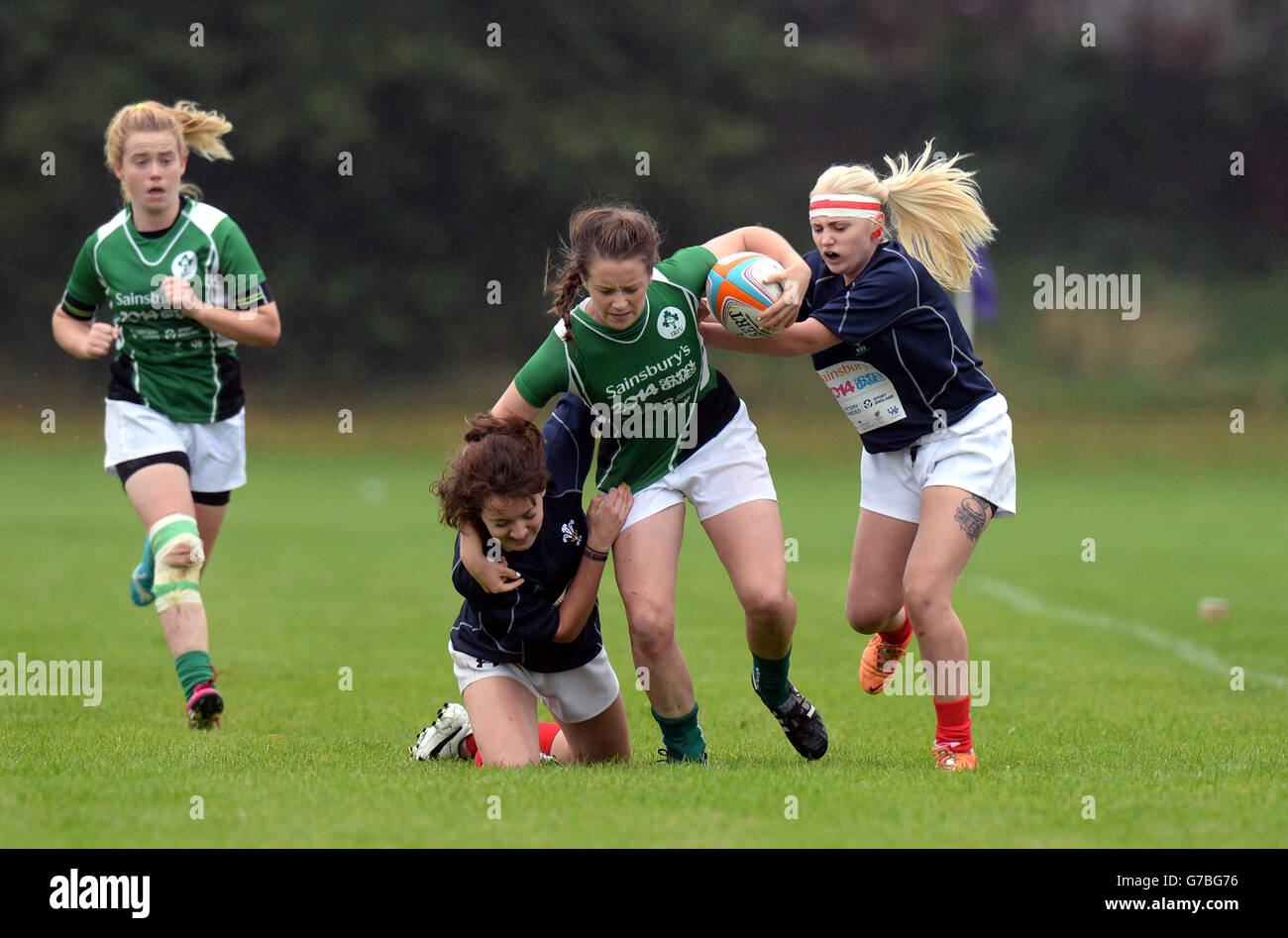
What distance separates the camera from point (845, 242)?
5.18m

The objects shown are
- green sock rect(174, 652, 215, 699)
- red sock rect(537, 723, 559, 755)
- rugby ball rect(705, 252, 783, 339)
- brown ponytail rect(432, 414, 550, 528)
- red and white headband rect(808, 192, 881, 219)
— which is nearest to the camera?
brown ponytail rect(432, 414, 550, 528)

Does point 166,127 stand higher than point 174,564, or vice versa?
point 166,127

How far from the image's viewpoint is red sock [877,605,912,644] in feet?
19.6

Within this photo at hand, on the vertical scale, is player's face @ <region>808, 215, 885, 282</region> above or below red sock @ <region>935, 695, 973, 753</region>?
above

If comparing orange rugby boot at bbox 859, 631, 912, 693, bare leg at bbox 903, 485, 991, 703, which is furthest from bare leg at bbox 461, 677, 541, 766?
orange rugby boot at bbox 859, 631, 912, 693

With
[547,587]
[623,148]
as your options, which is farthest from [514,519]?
[623,148]

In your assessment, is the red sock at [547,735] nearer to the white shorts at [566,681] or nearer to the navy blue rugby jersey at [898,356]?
the white shorts at [566,681]

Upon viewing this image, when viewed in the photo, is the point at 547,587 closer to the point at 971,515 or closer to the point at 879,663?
the point at 971,515

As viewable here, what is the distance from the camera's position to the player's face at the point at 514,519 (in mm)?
4602

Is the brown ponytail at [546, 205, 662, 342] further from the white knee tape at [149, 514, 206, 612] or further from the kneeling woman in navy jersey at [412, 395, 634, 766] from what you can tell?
the white knee tape at [149, 514, 206, 612]

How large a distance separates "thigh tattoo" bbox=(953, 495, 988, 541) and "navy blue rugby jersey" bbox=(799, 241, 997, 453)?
0.30m

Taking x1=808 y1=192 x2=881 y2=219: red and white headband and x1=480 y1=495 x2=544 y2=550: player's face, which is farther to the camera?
x1=808 y1=192 x2=881 y2=219: red and white headband

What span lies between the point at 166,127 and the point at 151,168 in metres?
0.17

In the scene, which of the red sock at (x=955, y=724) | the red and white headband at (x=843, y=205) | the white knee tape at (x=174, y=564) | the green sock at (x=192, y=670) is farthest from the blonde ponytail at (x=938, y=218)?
the green sock at (x=192, y=670)
